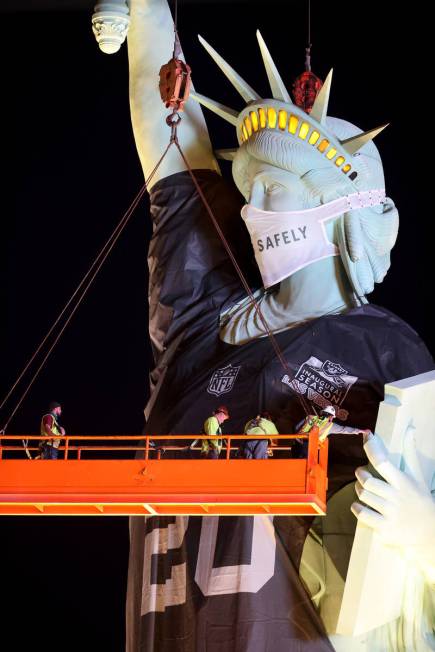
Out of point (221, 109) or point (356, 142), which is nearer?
point (356, 142)

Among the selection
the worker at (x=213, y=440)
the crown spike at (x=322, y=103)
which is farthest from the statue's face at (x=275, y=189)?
the worker at (x=213, y=440)

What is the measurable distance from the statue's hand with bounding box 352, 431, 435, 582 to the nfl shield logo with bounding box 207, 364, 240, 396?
1.00 metres

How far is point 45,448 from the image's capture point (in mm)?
7715

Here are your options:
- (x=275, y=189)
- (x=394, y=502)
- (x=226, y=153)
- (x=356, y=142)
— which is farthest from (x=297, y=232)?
(x=394, y=502)

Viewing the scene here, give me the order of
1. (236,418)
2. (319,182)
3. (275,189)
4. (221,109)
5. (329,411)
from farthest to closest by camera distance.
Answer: (221,109) → (275,189) → (319,182) → (236,418) → (329,411)

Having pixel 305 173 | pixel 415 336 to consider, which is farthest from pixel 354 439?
pixel 305 173

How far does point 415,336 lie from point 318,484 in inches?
51.9

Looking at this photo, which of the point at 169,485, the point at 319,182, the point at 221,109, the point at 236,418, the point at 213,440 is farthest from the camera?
the point at 221,109

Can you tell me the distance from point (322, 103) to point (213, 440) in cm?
165

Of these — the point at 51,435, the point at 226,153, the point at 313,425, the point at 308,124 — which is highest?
the point at 308,124

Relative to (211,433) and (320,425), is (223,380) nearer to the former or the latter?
Result: (211,433)

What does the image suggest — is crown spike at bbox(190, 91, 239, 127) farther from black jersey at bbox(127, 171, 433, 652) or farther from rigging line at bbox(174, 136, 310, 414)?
black jersey at bbox(127, 171, 433, 652)

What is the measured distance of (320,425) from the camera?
745cm

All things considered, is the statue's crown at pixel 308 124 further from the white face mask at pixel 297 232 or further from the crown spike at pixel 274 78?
the white face mask at pixel 297 232
